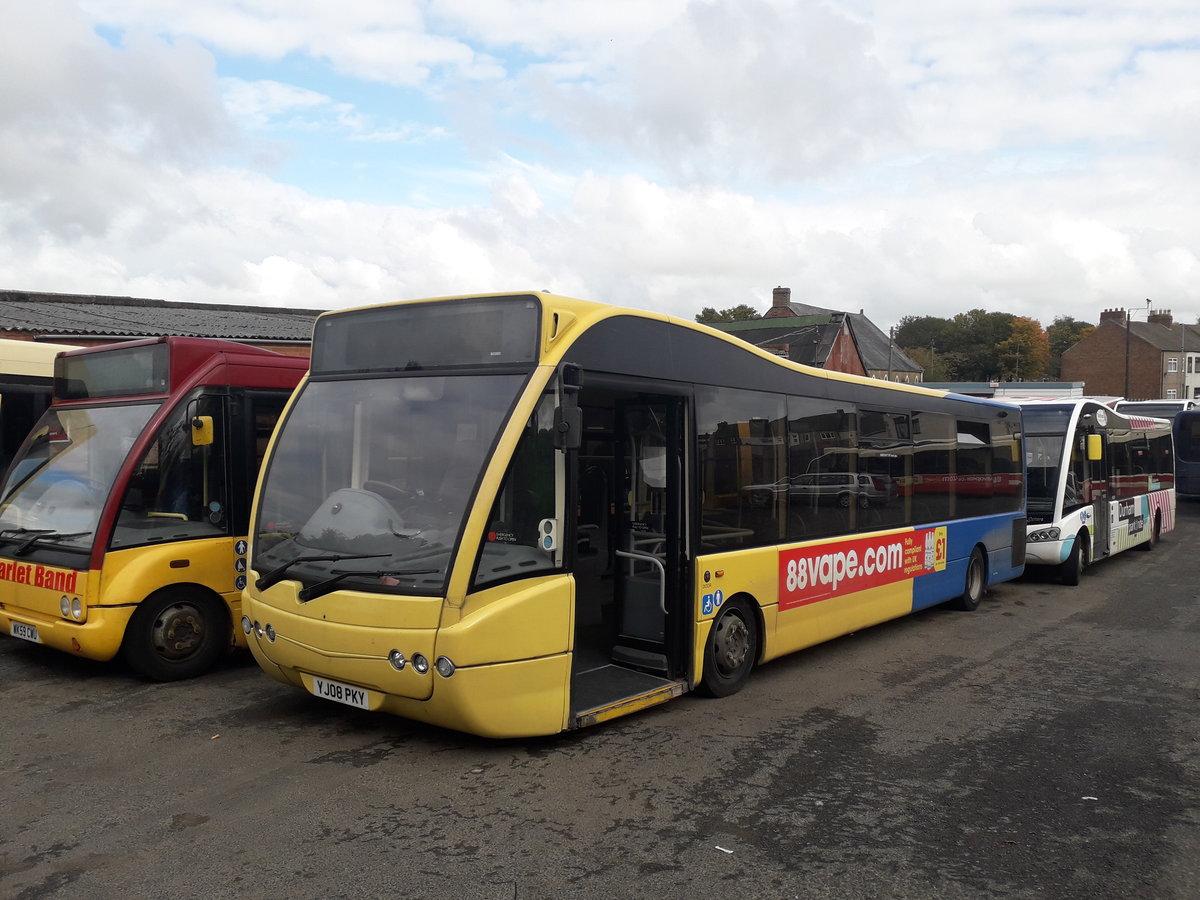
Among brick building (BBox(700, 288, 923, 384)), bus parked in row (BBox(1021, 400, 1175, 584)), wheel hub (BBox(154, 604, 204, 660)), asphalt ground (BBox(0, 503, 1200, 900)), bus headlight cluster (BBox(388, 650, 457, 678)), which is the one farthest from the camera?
brick building (BBox(700, 288, 923, 384))

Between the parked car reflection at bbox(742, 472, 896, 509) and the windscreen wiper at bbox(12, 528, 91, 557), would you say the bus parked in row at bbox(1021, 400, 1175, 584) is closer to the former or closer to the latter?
the parked car reflection at bbox(742, 472, 896, 509)

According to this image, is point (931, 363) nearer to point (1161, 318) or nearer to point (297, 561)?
point (1161, 318)

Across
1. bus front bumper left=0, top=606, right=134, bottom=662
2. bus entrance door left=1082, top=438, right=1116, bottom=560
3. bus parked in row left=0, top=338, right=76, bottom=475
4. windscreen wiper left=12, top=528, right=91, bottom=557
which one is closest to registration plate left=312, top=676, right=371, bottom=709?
bus front bumper left=0, top=606, right=134, bottom=662

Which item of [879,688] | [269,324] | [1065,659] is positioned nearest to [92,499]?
[879,688]

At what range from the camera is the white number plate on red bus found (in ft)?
24.7

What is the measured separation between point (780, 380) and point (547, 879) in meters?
4.98

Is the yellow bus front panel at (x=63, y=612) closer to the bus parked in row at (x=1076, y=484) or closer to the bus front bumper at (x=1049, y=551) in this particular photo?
the bus front bumper at (x=1049, y=551)

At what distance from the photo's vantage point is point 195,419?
7855 mm

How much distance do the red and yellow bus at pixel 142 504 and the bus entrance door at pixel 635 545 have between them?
9.99ft

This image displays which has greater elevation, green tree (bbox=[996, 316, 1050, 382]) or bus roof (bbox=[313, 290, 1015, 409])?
green tree (bbox=[996, 316, 1050, 382])

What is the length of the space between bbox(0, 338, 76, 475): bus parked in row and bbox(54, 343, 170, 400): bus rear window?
2.74 metres

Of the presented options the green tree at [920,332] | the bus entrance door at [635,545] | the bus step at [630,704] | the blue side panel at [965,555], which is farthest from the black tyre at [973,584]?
the green tree at [920,332]

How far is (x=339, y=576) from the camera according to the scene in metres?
5.75

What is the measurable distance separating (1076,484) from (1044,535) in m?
1.08
